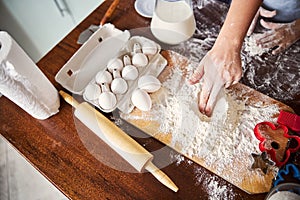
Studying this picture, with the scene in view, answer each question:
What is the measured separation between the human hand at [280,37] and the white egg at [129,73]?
0.33 metres

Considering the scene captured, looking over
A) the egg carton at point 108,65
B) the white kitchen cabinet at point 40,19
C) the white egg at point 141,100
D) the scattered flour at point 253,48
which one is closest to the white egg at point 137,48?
the egg carton at point 108,65

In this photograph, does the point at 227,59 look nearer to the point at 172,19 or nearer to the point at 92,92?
the point at 172,19

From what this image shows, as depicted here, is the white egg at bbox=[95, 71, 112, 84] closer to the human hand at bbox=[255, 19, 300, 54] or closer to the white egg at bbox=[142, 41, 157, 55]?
the white egg at bbox=[142, 41, 157, 55]

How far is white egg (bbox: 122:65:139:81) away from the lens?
29.7 inches

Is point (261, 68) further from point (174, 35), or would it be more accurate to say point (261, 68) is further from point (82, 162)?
point (82, 162)

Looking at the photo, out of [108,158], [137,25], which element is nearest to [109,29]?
[137,25]

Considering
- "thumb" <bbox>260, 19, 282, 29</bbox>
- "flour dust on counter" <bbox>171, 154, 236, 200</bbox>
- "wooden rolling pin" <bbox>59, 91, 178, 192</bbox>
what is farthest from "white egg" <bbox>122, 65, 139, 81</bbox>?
"thumb" <bbox>260, 19, 282, 29</bbox>

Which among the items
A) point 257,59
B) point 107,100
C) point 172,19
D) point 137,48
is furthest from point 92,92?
point 257,59

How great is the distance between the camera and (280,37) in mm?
833

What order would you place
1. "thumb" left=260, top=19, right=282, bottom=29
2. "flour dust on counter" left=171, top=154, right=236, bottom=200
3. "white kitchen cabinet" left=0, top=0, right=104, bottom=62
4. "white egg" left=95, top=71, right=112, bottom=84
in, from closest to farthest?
1. "flour dust on counter" left=171, top=154, right=236, bottom=200
2. "white egg" left=95, top=71, right=112, bottom=84
3. "thumb" left=260, top=19, right=282, bottom=29
4. "white kitchen cabinet" left=0, top=0, right=104, bottom=62

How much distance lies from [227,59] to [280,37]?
200 millimetres

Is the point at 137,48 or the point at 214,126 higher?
the point at 137,48

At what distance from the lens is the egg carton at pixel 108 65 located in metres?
0.74

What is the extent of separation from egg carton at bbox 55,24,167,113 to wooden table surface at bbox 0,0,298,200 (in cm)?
4
